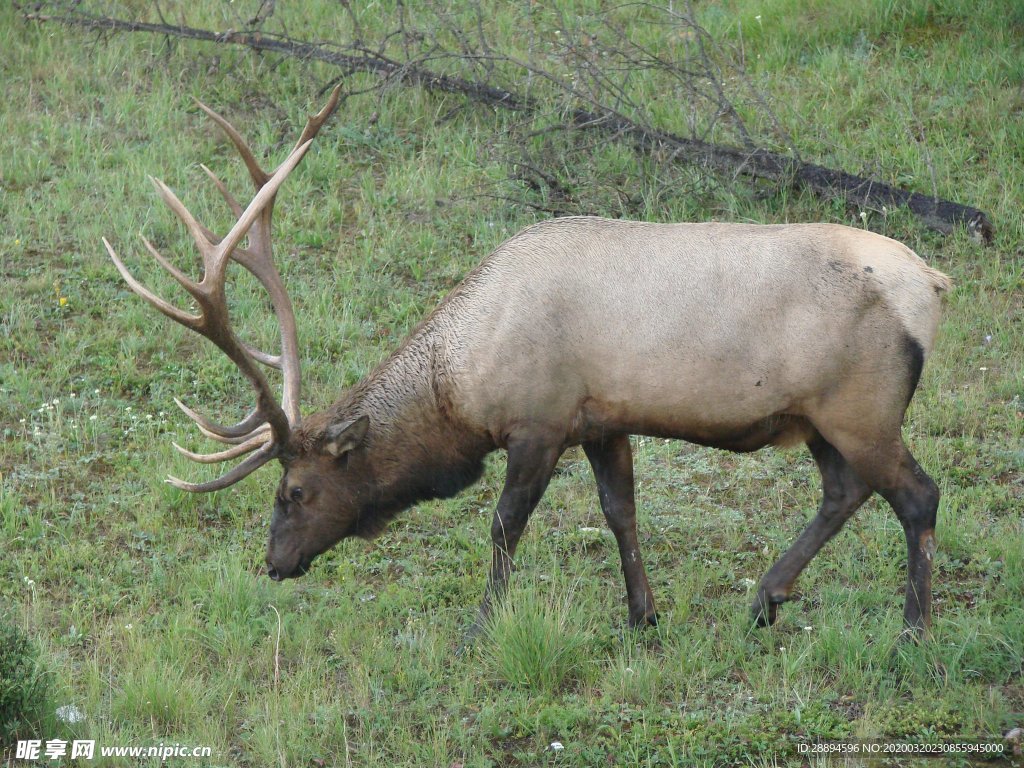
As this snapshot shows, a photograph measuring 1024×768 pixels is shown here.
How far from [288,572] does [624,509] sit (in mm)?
1553

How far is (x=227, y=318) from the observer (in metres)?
5.36

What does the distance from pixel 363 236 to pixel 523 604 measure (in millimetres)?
4453

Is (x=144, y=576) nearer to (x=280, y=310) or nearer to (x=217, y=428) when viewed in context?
(x=217, y=428)

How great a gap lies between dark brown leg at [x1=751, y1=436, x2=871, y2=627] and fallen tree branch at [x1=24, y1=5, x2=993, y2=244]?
3373 mm

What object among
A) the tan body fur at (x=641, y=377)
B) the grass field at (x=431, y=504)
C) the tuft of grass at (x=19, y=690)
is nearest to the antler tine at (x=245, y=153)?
the tan body fur at (x=641, y=377)

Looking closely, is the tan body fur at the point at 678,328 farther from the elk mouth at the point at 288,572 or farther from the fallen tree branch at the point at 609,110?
the fallen tree branch at the point at 609,110

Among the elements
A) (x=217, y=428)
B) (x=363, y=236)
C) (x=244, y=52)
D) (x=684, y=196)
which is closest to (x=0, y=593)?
(x=217, y=428)

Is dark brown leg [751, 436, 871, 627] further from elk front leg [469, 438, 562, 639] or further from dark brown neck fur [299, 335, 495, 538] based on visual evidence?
dark brown neck fur [299, 335, 495, 538]

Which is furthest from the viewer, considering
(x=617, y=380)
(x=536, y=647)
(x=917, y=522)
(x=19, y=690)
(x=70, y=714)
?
(x=617, y=380)

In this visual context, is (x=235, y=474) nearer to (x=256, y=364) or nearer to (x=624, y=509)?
(x=256, y=364)

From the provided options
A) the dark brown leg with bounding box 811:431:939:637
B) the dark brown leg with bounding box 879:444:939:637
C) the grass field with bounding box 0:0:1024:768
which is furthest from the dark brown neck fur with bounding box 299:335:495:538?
the dark brown leg with bounding box 879:444:939:637

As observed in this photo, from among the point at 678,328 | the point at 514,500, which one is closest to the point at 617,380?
the point at 678,328

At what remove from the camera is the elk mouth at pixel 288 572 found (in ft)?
19.0

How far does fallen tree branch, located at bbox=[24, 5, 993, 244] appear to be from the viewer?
336 inches
